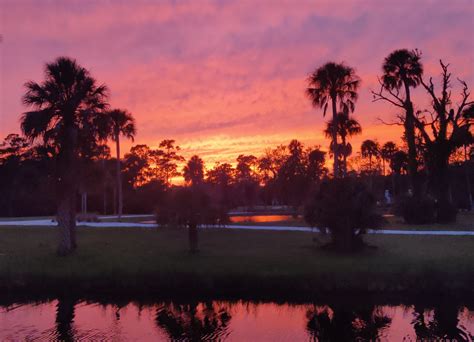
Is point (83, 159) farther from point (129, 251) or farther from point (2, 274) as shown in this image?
point (2, 274)

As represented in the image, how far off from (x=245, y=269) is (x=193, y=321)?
395 centimetres

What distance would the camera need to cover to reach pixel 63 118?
67.1 ft

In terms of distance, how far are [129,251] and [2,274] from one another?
5657mm

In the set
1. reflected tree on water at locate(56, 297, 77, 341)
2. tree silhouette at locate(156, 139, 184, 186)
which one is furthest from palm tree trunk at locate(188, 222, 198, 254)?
tree silhouette at locate(156, 139, 184, 186)

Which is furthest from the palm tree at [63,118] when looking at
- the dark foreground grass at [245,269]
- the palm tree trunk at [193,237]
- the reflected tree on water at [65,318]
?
the reflected tree on water at [65,318]

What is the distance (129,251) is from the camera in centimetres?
2083

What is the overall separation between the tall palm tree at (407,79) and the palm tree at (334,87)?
99.4 inches

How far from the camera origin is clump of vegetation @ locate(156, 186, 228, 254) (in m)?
19.4

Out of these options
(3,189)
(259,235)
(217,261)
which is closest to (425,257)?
(217,261)

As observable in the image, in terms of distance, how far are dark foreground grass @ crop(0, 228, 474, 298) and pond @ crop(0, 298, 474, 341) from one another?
1.01m

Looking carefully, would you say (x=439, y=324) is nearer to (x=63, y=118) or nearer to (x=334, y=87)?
(x=63, y=118)

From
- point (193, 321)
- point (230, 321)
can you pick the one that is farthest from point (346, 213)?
point (193, 321)

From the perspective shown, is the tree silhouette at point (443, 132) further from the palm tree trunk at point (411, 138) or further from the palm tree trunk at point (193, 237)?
the palm tree trunk at point (193, 237)

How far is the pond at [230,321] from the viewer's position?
1129cm
